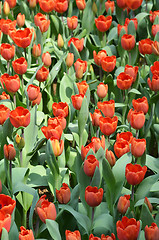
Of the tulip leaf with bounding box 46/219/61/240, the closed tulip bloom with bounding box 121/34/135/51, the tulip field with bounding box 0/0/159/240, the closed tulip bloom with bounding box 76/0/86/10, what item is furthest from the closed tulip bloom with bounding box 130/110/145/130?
the closed tulip bloom with bounding box 76/0/86/10

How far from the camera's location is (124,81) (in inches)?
81.6

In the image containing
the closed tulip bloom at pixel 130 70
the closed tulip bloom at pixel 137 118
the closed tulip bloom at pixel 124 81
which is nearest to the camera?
the closed tulip bloom at pixel 137 118

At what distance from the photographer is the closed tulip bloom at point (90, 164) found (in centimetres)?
146

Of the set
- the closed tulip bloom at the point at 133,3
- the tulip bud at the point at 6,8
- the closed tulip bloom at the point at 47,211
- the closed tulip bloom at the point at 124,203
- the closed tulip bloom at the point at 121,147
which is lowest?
the closed tulip bloom at the point at 124,203

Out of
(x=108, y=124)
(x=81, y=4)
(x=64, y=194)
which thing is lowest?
(x=64, y=194)

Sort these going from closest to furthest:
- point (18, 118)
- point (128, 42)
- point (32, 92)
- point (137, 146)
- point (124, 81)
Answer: point (137, 146), point (18, 118), point (32, 92), point (124, 81), point (128, 42)

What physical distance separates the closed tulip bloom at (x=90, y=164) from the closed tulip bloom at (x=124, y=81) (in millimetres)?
701

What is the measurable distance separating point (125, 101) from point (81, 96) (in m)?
0.47

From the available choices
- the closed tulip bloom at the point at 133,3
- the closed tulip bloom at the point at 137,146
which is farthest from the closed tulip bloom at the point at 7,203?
the closed tulip bloom at the point at 133,3

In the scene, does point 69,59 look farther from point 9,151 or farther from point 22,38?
point 9,151

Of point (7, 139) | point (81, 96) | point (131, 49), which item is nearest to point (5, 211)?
point (7, 139)

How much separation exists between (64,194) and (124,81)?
2.57 feet

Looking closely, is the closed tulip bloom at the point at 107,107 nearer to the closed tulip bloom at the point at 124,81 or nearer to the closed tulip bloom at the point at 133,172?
the closed tulip bloom at the point at 124,81

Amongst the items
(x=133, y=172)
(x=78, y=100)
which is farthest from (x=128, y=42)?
(x=133, y=172)
